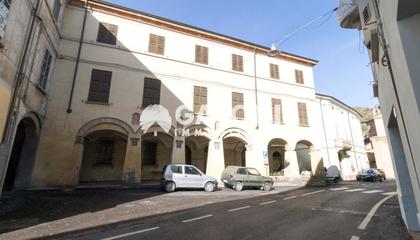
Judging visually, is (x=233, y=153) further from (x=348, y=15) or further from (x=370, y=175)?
(x=348, y=15)

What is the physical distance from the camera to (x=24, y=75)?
9.56 m

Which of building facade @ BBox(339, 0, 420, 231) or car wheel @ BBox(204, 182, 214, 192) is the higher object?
building facade @ BBox(339, 0, 420, 231)

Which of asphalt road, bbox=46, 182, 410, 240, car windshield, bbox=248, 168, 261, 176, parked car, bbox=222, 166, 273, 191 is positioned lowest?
asphalt road, bbox=46, 182, 410, 240

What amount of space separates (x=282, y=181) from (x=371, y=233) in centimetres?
1494

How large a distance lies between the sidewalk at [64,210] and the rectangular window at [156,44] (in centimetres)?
1019

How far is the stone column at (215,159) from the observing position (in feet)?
57.1

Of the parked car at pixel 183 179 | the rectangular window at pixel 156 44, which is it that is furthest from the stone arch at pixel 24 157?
the rectangular window at pixel 156 44

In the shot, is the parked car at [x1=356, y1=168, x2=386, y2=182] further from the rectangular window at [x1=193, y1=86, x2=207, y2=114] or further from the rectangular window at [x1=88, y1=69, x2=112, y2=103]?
the rectangular window at [x1=88, y1=69, x2=112, y2=103]

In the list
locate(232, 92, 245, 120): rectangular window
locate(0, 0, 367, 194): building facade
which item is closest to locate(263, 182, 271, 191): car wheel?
locate(0, 0, 367, 194): building facade

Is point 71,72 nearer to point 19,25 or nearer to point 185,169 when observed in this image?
point 19,25

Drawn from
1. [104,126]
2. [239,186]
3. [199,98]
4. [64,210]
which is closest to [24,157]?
[104,126]

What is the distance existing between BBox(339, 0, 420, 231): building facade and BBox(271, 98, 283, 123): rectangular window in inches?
460

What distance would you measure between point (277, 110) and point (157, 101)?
1021cm

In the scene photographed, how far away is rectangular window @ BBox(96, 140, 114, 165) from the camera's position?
59.5 ft
